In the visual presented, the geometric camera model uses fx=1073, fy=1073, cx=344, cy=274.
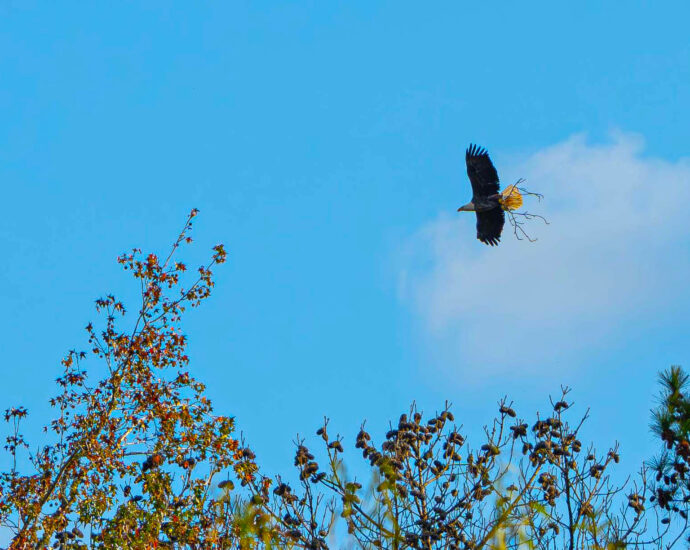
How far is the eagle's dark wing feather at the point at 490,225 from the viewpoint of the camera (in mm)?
13078

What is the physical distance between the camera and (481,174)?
42.2 feet

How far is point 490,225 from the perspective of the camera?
13.1 m

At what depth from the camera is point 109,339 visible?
35.1ft

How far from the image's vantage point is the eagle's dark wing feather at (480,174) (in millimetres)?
12859

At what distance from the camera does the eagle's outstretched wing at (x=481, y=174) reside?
12859 mm

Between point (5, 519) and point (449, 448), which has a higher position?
point (5, 519)

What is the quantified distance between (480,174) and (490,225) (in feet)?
2.21

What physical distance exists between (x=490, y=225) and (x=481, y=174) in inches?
26.4

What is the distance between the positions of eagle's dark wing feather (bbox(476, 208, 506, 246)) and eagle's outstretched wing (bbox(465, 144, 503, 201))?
298 mm

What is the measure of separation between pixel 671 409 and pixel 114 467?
17.2 feet

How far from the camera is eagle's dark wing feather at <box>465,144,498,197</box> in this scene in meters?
12.9

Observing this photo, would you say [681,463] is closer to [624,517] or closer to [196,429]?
[624,517]

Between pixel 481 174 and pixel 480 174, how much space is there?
0.5 inches

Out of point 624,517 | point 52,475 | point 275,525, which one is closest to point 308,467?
point 275,525
